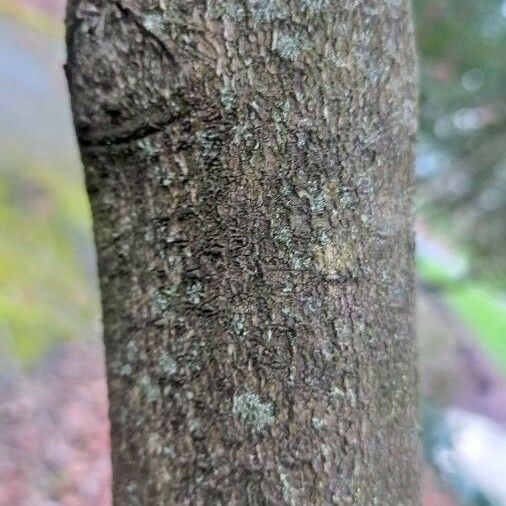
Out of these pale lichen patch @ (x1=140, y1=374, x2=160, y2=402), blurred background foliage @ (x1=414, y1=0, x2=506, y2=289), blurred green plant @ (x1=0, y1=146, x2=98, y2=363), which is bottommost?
pale lichen patch @ (x1=140, y1=374, x2=160, y2=402)

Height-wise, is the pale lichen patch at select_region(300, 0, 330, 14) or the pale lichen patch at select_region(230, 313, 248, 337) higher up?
the pale lichen patch at select_region(300, 0, 330, 14)

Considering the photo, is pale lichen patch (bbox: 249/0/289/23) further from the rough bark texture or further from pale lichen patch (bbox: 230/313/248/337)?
pale lichen patch (bbox: 230/313/248/337)

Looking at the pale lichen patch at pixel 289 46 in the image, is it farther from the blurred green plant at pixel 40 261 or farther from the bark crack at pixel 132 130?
the blurred green plant at pixel 40 261

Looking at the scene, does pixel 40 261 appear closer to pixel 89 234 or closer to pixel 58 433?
pixel 89 234

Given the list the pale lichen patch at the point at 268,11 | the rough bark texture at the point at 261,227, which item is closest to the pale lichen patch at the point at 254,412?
the rough bark texture at the point at 261,227

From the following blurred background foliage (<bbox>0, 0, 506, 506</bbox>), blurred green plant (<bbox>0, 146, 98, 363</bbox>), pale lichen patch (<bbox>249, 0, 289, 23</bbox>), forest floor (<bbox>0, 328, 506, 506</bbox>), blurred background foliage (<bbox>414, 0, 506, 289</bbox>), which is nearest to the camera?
pale lichen patch (<bbox>249, 0, 289, 23</bbox>)

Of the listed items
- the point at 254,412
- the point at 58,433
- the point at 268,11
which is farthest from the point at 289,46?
the point at 58,433

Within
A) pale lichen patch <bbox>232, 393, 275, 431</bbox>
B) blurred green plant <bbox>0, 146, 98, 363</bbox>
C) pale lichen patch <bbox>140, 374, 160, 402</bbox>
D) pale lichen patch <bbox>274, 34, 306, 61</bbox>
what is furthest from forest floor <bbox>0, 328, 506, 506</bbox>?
pale lichen patch <bbox>274, 34, 306, 61</bbox>
